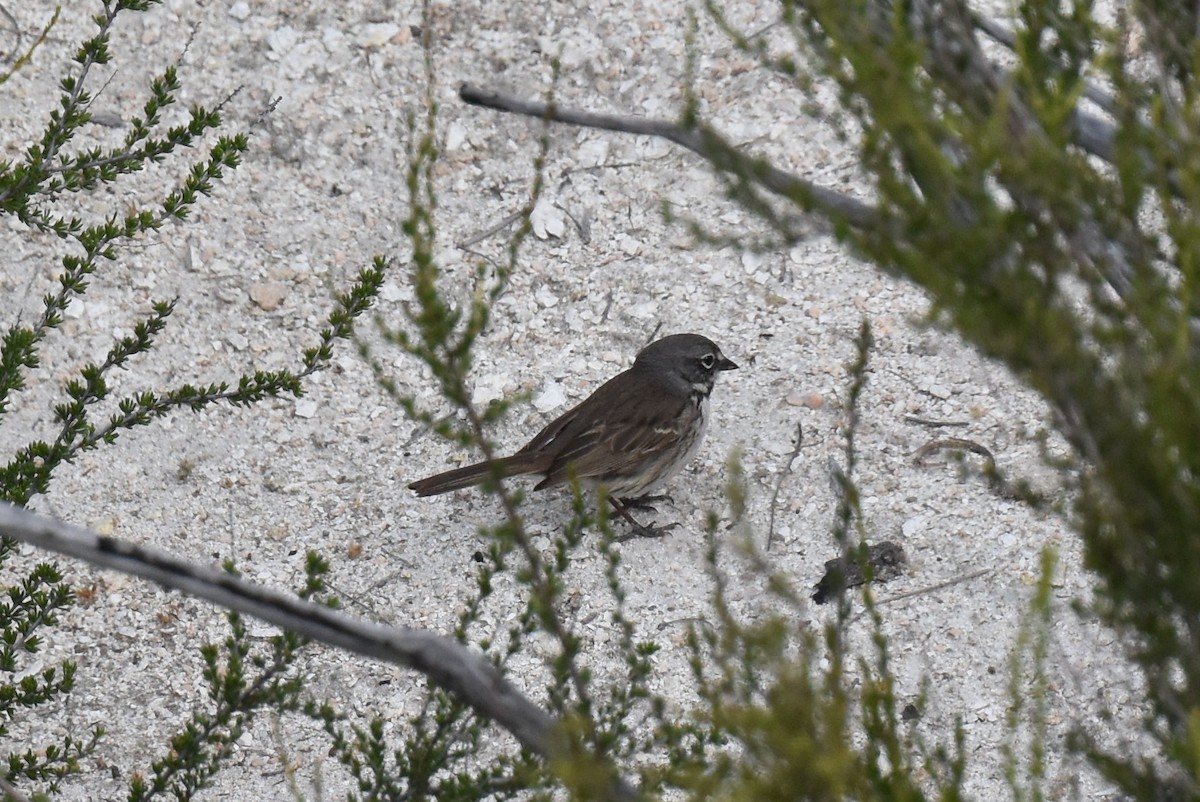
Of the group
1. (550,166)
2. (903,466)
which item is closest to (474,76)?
(550,166)

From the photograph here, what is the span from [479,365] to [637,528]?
127 cm

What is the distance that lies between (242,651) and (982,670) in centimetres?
318

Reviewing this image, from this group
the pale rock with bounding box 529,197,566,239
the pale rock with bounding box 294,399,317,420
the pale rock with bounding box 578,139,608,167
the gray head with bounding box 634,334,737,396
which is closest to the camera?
the gray head with bounding box 634,334,737,396

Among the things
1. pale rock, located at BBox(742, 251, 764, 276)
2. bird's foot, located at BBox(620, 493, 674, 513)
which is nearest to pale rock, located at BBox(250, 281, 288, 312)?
bird's foot, located at BBox(620, 493, 674, 513)

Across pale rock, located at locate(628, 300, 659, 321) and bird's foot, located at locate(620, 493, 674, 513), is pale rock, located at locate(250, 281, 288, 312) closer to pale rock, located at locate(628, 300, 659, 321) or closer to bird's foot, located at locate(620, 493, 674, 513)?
pale rock, located at locate(628, 300, 659, 321)

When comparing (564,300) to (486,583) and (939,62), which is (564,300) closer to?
(486,583)

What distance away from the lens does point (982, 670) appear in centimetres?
586

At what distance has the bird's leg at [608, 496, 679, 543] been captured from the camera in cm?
687

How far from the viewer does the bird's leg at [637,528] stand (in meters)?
6.87

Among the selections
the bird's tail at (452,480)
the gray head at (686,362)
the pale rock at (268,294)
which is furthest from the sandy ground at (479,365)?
the gray head at (686,362)

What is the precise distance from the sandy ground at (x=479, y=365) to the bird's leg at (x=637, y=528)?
60mm

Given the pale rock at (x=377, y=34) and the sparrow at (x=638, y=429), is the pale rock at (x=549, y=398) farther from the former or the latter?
the pale rock at (x=377, y=34)

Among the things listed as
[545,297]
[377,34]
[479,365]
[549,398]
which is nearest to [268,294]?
[479,365]

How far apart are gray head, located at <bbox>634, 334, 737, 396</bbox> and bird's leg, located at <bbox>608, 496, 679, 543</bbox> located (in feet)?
2.09
